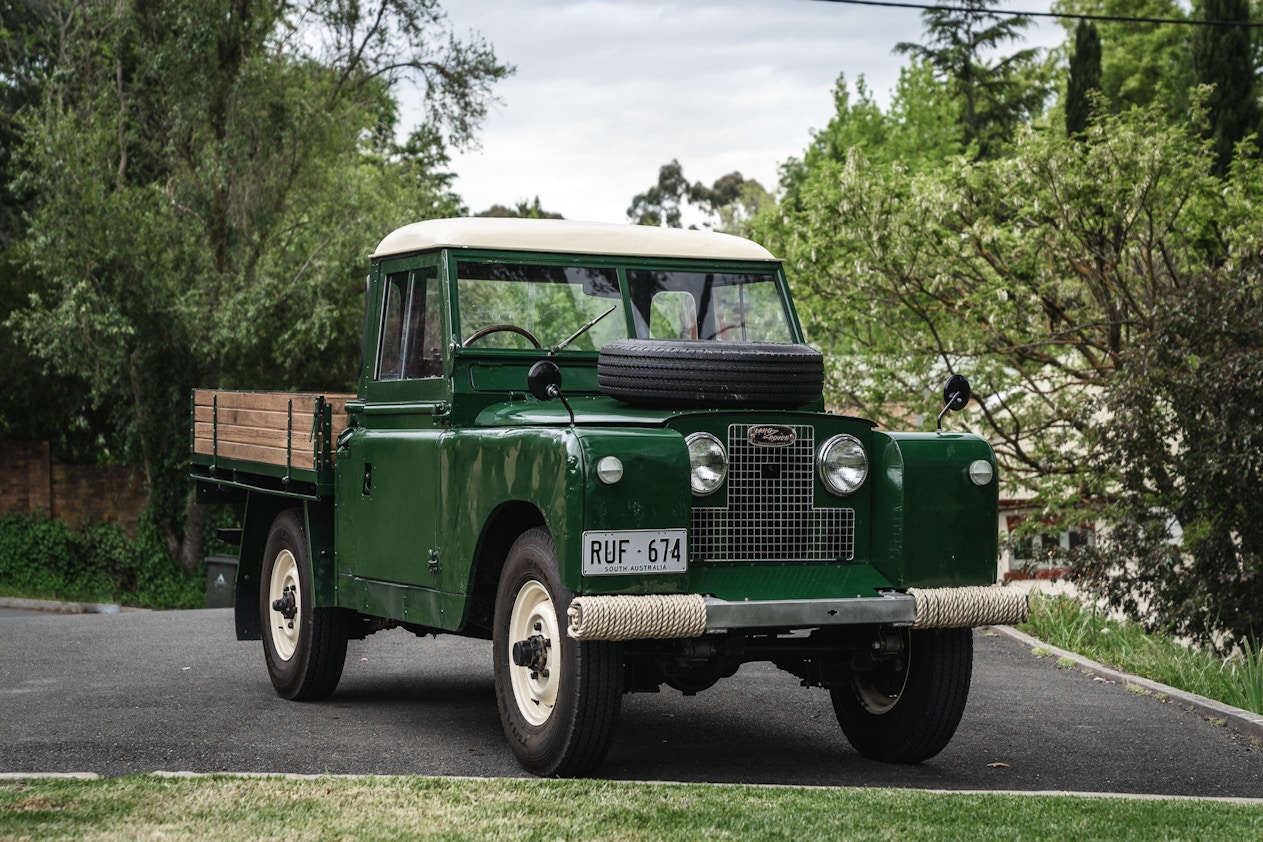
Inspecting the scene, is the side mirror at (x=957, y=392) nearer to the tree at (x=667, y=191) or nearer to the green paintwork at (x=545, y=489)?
the green paintwork at (x=545, y=489)

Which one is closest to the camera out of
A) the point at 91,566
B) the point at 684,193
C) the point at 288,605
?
the point at 288,605

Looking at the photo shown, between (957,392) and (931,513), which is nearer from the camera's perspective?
(931,513)

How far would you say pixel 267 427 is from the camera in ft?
32.8

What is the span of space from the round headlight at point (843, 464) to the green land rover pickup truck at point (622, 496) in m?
0.01

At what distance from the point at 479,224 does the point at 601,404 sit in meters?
1.40

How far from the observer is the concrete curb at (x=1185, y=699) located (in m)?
9.20

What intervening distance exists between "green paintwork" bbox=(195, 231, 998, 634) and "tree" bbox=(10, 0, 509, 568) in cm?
1645

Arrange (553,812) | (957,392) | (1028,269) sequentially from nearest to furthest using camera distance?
1. (553,812)
2. (957,392)
3. (1028,269)

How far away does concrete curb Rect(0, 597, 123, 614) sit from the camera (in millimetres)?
26078

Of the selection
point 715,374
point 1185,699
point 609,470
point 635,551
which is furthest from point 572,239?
point 1185,699

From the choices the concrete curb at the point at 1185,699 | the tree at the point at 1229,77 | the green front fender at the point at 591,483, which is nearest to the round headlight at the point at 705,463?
the green front fender at the point at 591,483

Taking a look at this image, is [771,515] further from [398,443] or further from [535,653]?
[398,443]

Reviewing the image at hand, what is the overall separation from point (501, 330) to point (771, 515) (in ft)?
6.60

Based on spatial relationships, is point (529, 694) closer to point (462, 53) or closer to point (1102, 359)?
point (1102, 359)
